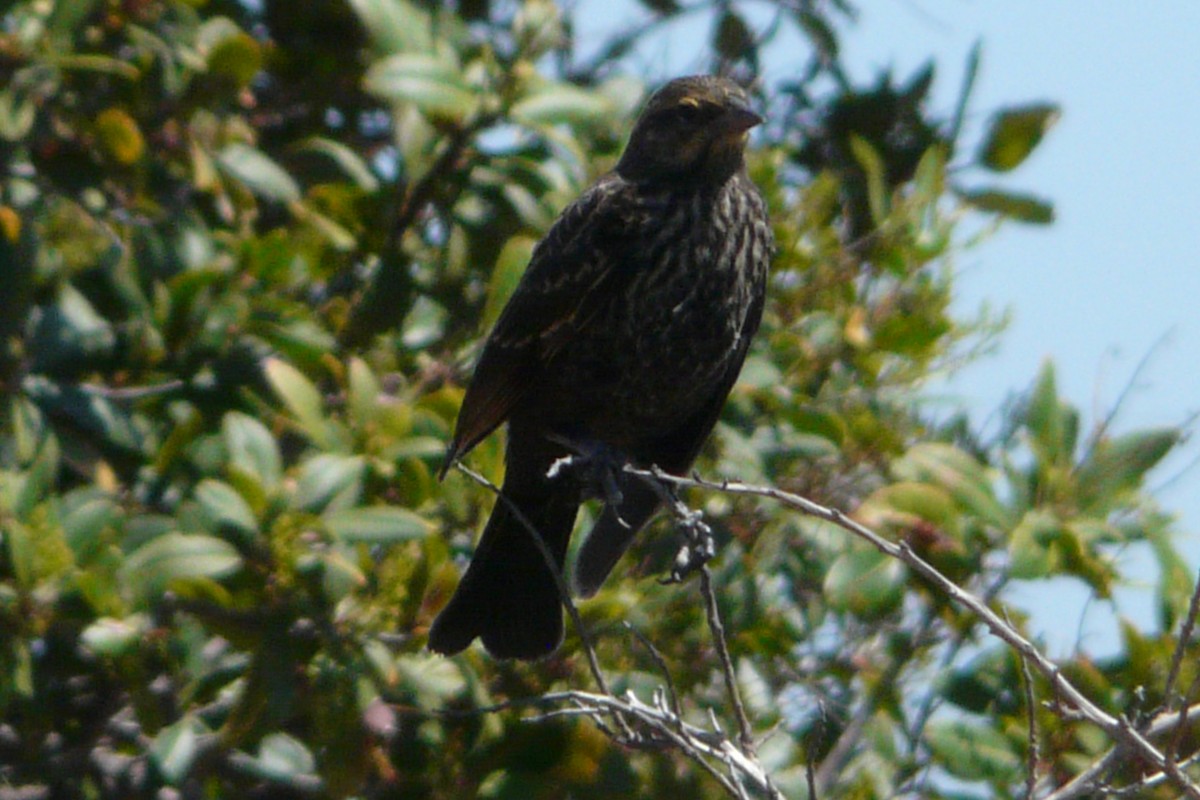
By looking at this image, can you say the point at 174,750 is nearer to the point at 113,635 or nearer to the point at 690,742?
the point at 113,635

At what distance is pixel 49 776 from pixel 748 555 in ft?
4.68

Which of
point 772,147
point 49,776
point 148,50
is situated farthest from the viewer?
point 772,147

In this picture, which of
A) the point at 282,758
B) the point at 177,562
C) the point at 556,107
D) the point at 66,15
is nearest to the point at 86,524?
the point at 177,562

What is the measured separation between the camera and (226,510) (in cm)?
359

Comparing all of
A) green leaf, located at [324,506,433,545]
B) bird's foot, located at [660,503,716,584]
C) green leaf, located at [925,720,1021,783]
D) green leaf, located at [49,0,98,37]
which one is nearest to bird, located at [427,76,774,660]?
green leaf, located at [324,506,433,545]

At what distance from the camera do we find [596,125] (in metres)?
4.41

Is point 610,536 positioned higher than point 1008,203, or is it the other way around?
point 1008,203

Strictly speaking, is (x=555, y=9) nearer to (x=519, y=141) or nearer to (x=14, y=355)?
(x=519, y=141)

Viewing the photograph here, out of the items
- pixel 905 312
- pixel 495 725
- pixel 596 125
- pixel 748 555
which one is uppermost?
pixel 596 125

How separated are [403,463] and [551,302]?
414mm

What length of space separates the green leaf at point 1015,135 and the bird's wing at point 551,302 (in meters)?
1.13

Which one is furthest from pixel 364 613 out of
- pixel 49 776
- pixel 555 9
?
pixel 555 9

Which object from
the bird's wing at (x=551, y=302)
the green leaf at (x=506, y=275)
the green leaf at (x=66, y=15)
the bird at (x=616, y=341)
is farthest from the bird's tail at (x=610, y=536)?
the green leaf at (x=66, y=15)

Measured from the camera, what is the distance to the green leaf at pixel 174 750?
3711 mm
